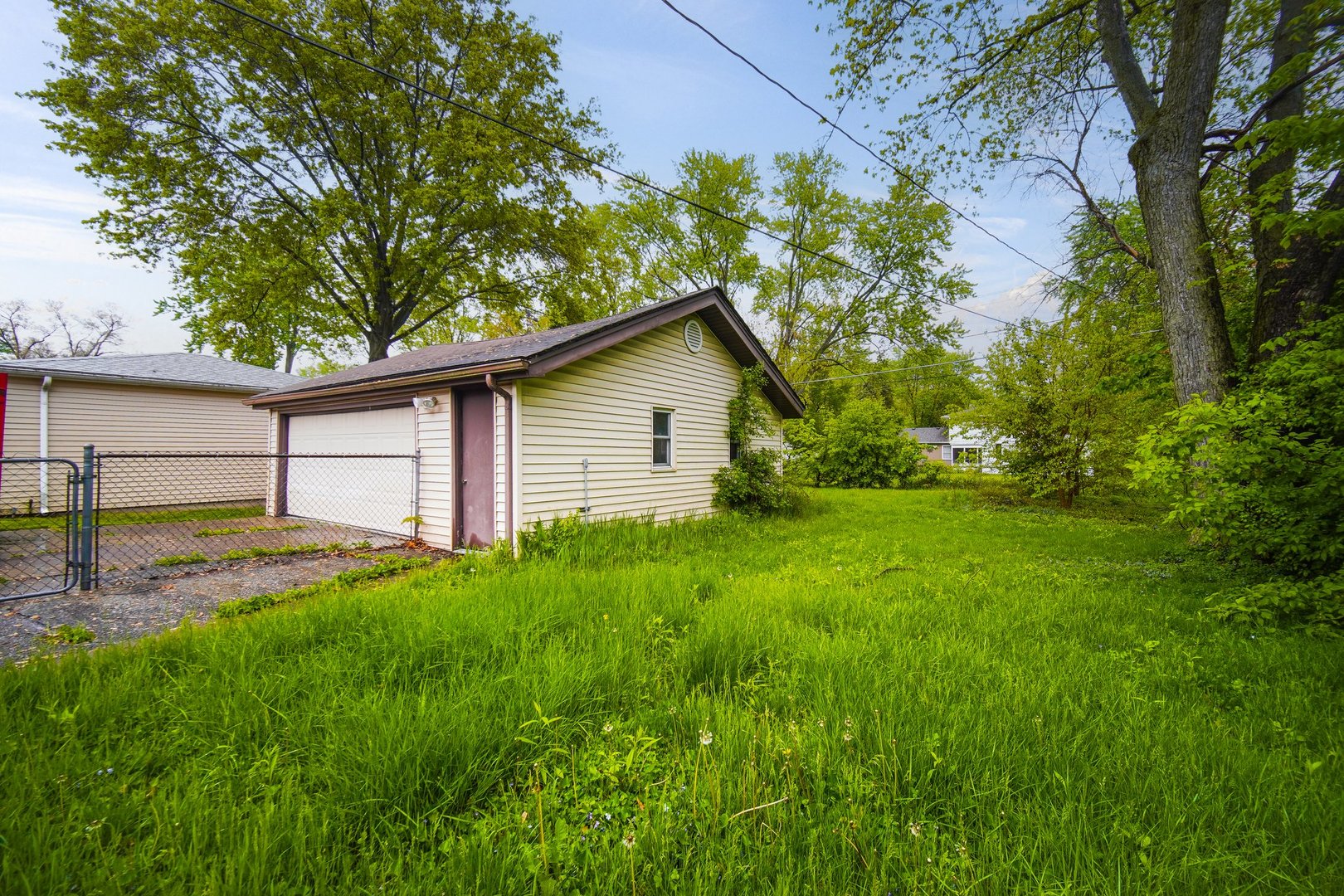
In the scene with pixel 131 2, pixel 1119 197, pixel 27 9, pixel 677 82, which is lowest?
pixel 1119 197

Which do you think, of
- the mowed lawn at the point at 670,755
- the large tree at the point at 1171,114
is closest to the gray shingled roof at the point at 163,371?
the mowed lawn at the point at 670,755

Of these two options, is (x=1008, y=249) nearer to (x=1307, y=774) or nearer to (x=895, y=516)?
(x=895, y=516)

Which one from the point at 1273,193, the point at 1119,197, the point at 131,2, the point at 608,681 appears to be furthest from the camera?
the point at 131,2

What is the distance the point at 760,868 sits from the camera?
1478 millimetres

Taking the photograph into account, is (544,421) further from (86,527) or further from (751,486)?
(751,486)

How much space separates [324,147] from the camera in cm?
1560

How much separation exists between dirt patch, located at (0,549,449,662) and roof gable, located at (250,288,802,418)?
9.99ft

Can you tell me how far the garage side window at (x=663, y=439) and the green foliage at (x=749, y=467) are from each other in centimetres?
143

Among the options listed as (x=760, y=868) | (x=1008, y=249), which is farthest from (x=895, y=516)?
(x=760, y=868)

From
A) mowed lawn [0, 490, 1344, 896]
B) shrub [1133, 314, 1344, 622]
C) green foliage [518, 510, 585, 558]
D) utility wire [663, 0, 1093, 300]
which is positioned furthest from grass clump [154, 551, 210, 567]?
shrub [1133, 314, 1344, 622]

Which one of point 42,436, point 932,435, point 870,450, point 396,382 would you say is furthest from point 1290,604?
point 932,435

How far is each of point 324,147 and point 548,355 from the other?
52.0ft

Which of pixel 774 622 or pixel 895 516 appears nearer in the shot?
pixel 774 622

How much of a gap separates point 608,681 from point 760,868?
1.30m
